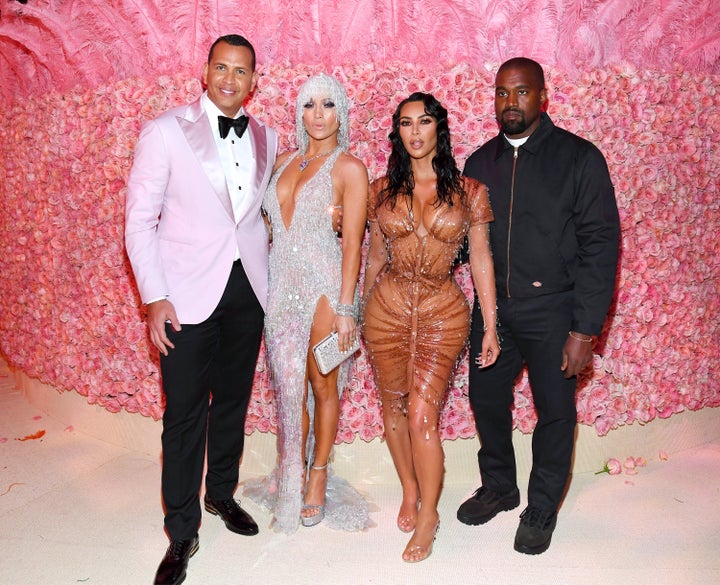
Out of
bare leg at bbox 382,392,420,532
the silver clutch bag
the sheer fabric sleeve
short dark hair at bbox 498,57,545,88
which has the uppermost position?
short dark hair at bbox 498,57,545,88

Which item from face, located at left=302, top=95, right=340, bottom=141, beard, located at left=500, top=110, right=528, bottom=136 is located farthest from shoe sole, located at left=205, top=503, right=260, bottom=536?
beard, located at left=500, top=110, right=528, bottom=136

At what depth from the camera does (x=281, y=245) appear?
3162mm

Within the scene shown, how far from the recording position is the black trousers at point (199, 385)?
292 centimetres

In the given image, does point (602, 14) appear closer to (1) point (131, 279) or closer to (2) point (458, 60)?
(2) point (458, 60)

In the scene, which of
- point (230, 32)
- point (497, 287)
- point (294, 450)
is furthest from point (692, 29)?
point (294, 450)

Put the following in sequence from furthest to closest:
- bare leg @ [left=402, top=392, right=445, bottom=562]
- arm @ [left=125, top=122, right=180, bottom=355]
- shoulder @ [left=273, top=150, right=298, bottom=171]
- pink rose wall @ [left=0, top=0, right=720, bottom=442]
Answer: pink rose wall @ [left=0, top=0, right=720, bottom=442], shoulder @ [left=273, top=150, right=298, bottom=171], bare leg @ [left=402, top=392, right=445, bottom=562], arm @ [left=125, top=122, right=180, bottom=355]

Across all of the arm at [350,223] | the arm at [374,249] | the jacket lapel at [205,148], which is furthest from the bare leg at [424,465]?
the jacket lapel at [205,148]

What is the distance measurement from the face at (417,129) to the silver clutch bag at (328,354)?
2.91 feet

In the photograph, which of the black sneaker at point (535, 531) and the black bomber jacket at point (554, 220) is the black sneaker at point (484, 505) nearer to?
the black sneaker at point (535, 531)

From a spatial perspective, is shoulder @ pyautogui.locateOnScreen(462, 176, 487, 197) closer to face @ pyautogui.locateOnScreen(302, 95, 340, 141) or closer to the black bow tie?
face @ pyautogui.locateOnScreen(302, 95, 340, 141)

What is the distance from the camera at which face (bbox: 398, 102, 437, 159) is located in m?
2.95

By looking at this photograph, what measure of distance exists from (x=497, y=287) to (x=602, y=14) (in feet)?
5.25

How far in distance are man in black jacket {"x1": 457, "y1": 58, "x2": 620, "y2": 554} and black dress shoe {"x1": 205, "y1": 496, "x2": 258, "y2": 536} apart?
4.08 ft

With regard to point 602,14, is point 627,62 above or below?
below
